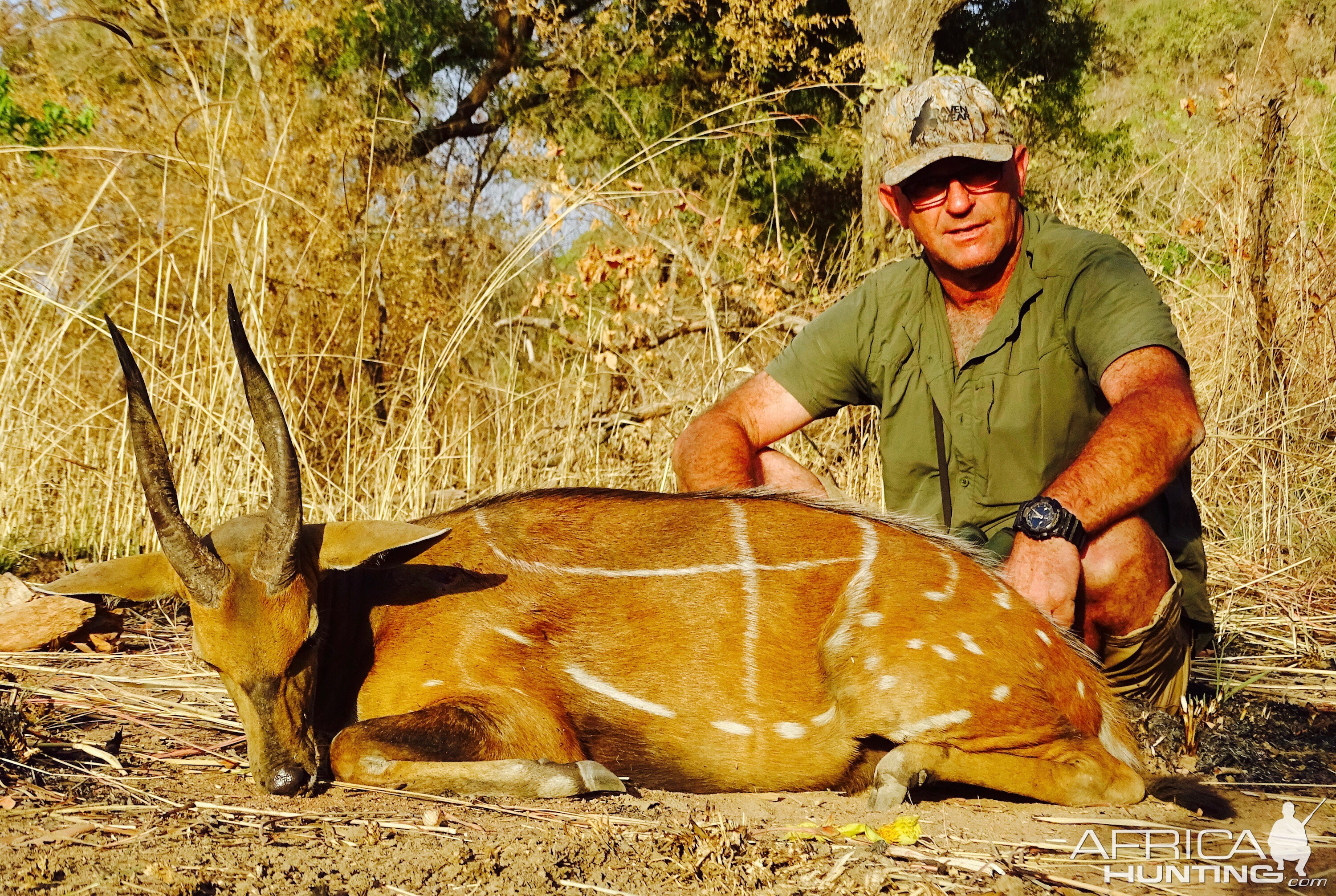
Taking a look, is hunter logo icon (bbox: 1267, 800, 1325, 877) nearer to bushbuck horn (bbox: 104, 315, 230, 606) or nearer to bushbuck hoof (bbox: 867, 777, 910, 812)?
bushbuck hoof (bbox: 867, 777, 910, 812)

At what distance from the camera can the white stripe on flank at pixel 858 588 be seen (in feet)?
11.6

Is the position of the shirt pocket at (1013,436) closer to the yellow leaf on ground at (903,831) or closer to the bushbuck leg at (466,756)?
the yellow leaf on ground at (903,831)

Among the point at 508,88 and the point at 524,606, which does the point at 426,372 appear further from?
the point at 508,88

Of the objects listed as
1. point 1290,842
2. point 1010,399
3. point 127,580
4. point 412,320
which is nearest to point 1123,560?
point 1010,399

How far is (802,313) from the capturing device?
8.02 m

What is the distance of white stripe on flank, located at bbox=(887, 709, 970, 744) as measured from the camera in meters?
3.39

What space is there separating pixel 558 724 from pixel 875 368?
2010 mm

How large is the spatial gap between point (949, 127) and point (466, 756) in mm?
2727

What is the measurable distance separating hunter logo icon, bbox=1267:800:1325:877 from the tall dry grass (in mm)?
3029

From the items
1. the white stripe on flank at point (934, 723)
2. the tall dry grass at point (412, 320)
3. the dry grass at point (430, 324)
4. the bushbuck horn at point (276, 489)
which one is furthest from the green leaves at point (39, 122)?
the white stripe on flank at point (934, 723)

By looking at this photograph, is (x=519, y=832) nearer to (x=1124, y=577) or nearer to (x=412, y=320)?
(x=1124, y=577)

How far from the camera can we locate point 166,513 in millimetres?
3168

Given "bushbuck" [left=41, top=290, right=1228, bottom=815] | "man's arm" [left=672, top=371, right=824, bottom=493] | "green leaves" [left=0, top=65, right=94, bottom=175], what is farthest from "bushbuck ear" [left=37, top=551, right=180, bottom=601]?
"green leaves" [left=0, top=65, right=94, bottom=175]

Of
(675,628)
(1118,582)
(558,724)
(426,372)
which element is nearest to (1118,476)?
(1118,582)
